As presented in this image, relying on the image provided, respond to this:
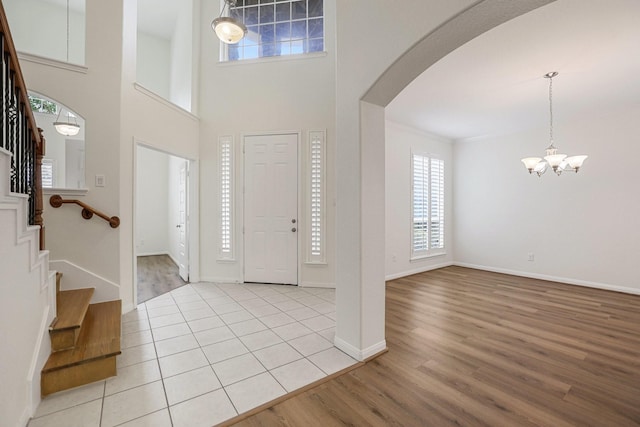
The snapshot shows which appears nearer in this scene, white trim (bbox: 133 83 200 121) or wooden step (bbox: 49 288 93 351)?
wooden step (bbox: 49 288 93 351)

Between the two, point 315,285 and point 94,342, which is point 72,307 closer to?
point 94,342

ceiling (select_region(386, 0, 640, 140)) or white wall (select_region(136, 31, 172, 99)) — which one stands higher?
white wall (select_region(136, 31, 172, 99))

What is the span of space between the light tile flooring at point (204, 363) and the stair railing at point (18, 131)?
4.35 ft

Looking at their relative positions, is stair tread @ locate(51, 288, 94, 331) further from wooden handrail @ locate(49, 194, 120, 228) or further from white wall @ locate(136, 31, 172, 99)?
white wall @ locate(136, 31, 172, 99)

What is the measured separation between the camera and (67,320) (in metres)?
2.13

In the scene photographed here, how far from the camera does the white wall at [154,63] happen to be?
6.48 meters

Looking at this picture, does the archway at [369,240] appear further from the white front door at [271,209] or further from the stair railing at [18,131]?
the stair railing at [18,131]

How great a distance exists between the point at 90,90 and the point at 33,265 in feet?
7.46

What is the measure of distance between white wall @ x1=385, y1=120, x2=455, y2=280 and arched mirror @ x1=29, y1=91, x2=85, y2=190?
20.0 ft

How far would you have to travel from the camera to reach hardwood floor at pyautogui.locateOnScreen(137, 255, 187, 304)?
408 cm

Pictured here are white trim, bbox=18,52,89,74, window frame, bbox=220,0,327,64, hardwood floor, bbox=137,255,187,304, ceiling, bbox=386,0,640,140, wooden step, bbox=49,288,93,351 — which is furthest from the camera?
window frame, bbox=220,0,327,64

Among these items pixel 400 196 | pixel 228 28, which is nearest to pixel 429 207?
pixel 400 196

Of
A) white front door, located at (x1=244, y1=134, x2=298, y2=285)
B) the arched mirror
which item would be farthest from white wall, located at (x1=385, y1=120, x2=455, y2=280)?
the arched mirror

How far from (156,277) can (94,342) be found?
3.09 metres
